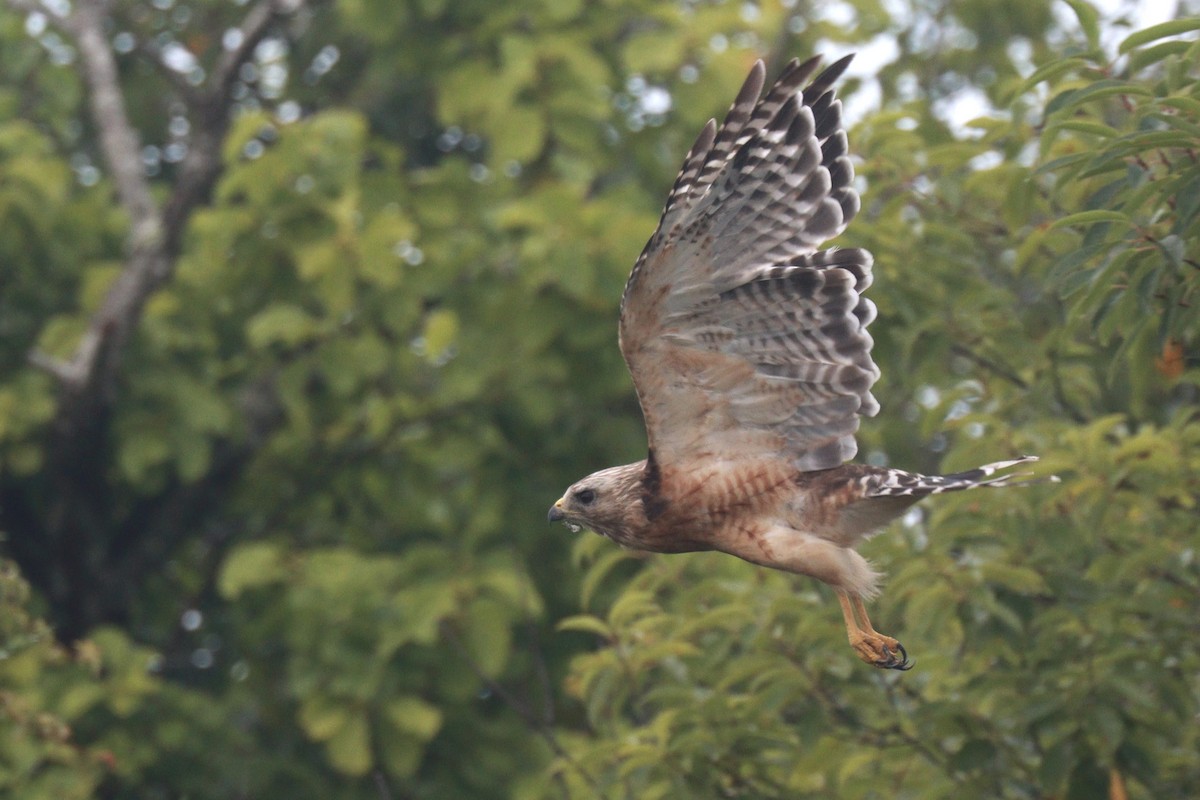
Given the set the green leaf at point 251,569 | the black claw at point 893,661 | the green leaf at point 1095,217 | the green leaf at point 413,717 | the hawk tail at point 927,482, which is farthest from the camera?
the green leaf at point 251,569

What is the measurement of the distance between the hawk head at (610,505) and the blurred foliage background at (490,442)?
0.59 metres

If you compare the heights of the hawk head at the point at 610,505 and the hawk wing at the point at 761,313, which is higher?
the hawk wing at the point at 761,313

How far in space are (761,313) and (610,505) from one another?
76cm

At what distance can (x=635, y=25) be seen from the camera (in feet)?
34.2

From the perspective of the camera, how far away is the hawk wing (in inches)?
180

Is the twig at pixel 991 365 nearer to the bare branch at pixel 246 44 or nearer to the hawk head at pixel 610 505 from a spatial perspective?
the hawk head at pixel 610 505

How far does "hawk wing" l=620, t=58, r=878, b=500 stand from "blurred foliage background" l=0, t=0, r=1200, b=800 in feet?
2.92

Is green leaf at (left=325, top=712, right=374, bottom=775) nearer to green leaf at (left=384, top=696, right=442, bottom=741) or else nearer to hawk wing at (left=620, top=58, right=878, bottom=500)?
green leaf at (left=384, top=696, right=442, bottom=741)

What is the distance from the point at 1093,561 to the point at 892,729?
3.08 ft

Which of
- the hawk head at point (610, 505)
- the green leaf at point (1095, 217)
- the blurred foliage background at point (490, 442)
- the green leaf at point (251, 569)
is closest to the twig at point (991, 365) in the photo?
the blurred foliage background at point (490, 442)

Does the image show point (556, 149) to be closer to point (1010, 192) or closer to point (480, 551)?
point (480, 551)

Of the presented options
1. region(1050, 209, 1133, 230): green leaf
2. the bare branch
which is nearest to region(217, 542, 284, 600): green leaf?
the bare branch

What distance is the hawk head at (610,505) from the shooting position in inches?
187

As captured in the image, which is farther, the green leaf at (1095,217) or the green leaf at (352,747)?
the green leaf at (352,747)
